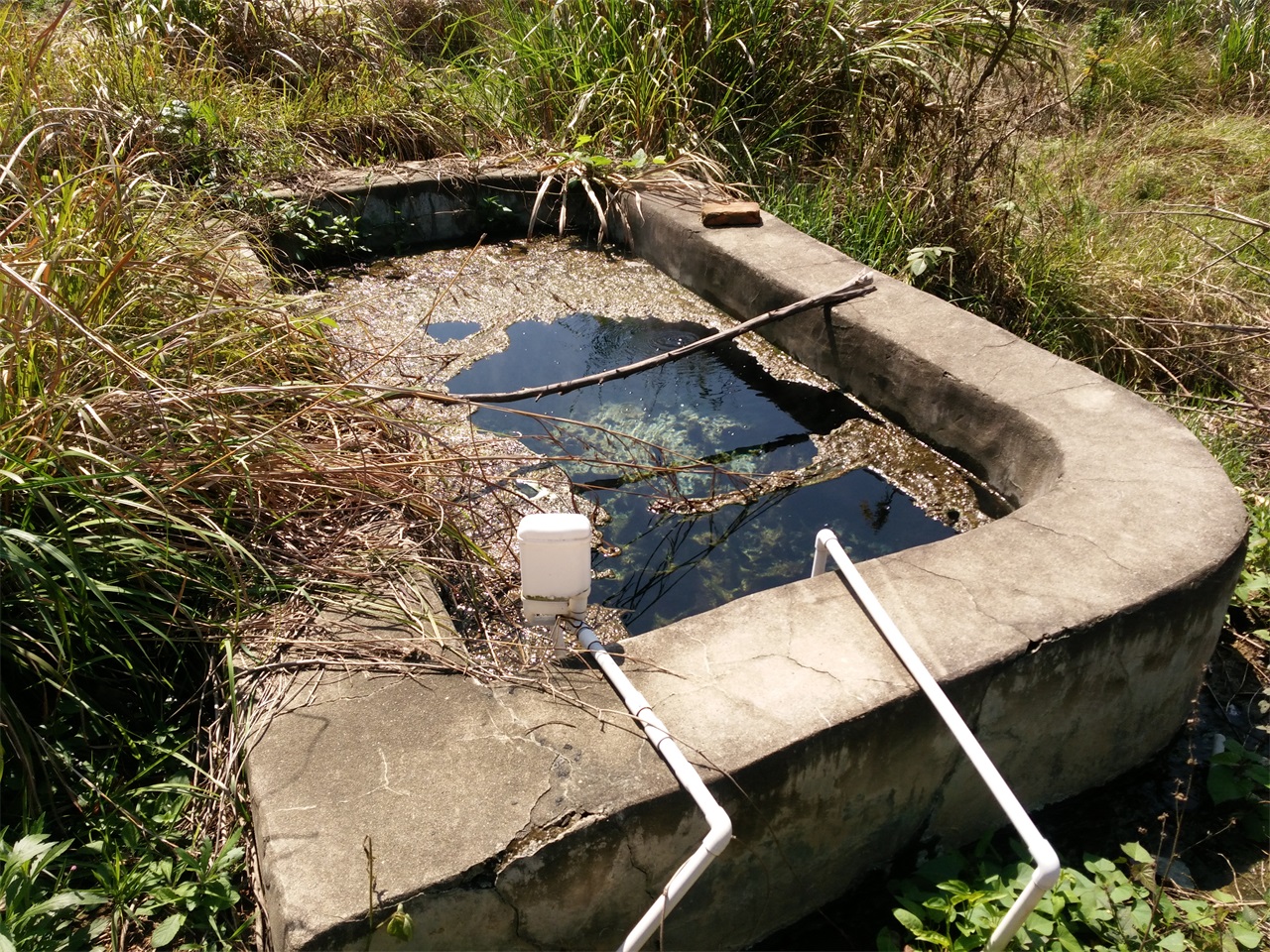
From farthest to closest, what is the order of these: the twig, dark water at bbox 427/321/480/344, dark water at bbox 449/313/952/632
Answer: dark water at bbox 427/321/480/344 < the twig < dark water at bbox 449/313/952/632

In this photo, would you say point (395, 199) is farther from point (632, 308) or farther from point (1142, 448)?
point (1142, 448)

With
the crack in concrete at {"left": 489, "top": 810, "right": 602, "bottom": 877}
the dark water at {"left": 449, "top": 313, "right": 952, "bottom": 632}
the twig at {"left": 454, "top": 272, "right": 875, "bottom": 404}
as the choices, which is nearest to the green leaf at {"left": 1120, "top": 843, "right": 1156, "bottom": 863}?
the dark water at {"left": 449, "top": 313, "right": 952, "bottom": 632}

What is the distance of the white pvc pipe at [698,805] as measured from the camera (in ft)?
4.61

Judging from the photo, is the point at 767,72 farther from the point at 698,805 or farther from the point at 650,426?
the point at 698,805

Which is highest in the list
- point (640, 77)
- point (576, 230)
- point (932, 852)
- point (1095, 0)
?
point (1095, 0)

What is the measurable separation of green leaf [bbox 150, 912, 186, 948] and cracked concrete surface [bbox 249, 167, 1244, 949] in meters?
0.22

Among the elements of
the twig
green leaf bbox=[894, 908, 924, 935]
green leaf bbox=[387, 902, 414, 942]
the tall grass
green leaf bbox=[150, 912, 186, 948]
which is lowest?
green leaf bbox=[894, 908, 924, 935]

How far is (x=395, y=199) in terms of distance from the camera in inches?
169

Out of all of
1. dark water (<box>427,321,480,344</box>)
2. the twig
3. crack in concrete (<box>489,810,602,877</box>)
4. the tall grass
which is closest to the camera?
crack in concrete (<box>489,810,602,877</box>)

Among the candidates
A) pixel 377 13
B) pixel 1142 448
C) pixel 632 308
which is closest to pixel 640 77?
pixel 632 308

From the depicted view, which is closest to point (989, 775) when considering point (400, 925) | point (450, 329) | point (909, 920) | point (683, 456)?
point (909, 920)

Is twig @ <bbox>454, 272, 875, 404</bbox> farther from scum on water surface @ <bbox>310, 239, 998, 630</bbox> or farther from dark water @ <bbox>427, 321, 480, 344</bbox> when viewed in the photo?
dark water @ <bbox>427, 321, 480, 344</bbox>

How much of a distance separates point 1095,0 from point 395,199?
6.68 metres

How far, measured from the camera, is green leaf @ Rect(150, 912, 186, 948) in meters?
1.48
